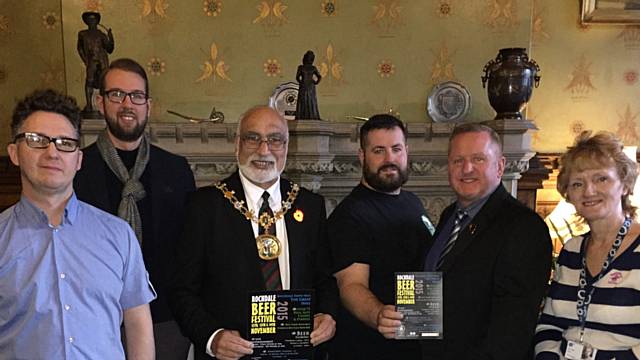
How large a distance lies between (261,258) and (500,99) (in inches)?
91.5

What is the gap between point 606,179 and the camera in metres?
1.58

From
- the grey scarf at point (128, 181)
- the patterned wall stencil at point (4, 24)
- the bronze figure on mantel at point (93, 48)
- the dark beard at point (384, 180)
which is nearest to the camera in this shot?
the grey scarf at point (128, 181)

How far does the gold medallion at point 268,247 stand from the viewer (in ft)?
5.93

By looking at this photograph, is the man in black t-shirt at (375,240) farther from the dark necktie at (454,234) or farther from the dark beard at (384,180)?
the dark necktie at (454,234)

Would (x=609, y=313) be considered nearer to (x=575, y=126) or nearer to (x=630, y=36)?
(x=575, y=126)

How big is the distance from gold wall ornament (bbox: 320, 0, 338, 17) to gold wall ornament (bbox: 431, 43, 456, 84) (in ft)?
Answer: 2.68

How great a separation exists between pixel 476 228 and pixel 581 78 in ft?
11.0

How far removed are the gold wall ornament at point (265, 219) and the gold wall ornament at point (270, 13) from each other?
2340 mm

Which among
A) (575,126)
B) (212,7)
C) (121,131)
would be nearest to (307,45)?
(212,7)

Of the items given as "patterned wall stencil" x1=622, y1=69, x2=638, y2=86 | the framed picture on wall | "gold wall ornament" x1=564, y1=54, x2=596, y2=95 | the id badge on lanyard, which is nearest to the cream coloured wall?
the framed picture on wall

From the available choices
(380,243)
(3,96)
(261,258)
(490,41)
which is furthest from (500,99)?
(3,96)

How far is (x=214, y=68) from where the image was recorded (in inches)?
154

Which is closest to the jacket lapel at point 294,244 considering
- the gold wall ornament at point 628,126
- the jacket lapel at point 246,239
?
the jacket lapel at point 246,239

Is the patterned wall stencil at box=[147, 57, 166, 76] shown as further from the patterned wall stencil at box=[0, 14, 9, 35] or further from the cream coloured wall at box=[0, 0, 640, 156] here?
the patterned wall stencil at box=[0, 14, 9, 35]
